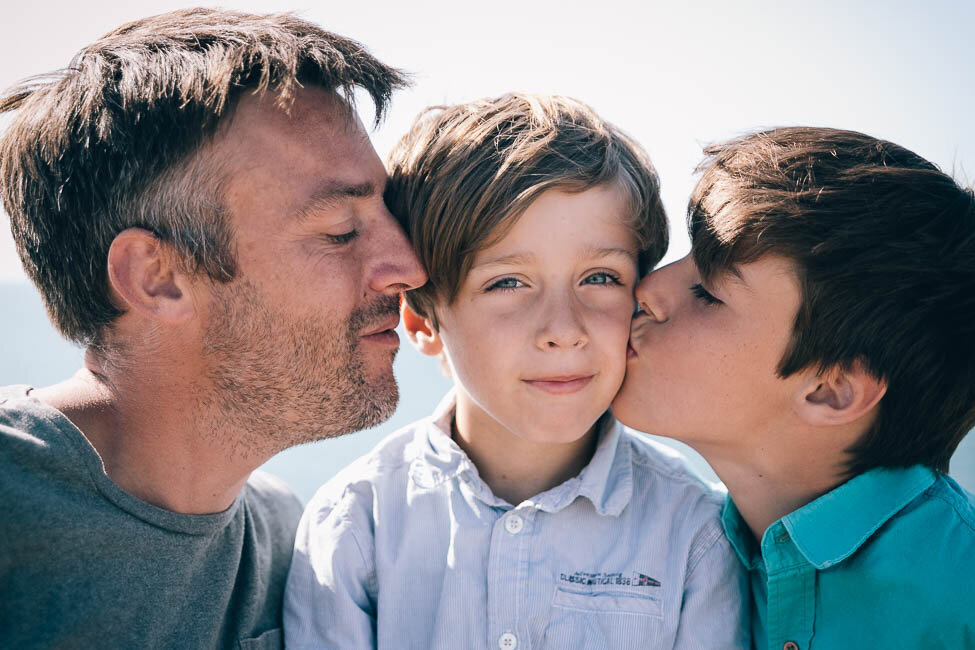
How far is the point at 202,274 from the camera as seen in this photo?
1.90 meters

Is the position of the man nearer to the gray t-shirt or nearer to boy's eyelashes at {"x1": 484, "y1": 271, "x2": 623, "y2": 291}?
the gray t-shirt

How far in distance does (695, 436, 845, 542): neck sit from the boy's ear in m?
0.80

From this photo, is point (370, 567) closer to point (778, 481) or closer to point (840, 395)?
point (778, 481)

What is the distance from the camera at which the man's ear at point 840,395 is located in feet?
5.90

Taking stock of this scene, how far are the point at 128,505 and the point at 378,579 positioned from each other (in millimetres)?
611

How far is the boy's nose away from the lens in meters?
1.78

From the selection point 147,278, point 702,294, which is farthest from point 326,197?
point 702,294

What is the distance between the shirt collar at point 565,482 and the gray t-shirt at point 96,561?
508 mm

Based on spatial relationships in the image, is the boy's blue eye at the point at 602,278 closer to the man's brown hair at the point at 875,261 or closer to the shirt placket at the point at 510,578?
the man's brown hair at the point at 875,261

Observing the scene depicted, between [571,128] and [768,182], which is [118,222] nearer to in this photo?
[571,128]

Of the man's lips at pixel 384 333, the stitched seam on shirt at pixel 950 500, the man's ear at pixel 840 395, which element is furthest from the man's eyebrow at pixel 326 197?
the stitched seam on shirt at pixel 950 500

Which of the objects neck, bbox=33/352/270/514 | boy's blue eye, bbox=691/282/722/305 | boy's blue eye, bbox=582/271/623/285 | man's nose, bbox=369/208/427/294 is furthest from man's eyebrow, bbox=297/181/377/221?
boy's blue eye, bbox=691/282/722/305

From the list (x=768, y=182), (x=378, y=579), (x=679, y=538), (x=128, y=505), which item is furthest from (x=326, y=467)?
(x=768, y=182)

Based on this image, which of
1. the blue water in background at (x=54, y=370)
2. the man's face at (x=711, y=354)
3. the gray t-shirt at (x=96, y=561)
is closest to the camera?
the gray t-shirt at (x=96, y=561)
